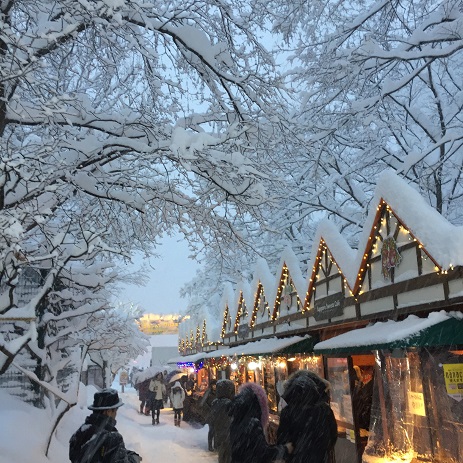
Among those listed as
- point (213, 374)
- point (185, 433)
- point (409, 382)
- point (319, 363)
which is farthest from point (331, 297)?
point (213, 374)

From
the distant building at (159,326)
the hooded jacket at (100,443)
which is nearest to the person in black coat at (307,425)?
the hooded jacket at (100,443)

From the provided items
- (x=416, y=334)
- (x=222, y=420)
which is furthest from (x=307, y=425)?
(x=222, y=420)

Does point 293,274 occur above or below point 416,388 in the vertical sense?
above

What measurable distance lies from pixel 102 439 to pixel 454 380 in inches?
165

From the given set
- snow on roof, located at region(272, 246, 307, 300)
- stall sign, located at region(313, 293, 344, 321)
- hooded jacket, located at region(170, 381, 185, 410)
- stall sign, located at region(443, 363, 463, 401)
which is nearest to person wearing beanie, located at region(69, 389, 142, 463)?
stall sign, located at region(443, 363, 463, 401)

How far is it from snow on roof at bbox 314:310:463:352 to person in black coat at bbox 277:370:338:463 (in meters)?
2.18

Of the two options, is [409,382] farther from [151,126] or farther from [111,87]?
[111,87]

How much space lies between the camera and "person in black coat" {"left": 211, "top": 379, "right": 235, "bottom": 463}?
618 cm

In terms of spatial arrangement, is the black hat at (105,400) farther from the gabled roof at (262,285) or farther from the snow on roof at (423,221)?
the gabled roof at (262,285)

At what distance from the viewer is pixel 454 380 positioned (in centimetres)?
579

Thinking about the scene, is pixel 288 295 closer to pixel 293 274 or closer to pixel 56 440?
pixel 293 274

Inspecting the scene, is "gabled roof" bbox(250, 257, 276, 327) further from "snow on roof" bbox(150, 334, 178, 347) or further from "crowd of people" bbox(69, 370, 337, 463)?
"snow on roof" bbox(150, 334, 178, 347)

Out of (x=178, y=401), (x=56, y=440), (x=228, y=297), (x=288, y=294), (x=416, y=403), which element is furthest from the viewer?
(x=228, y=297)

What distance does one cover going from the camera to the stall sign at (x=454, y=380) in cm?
571
